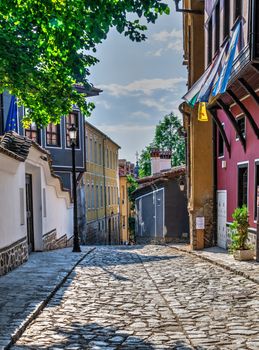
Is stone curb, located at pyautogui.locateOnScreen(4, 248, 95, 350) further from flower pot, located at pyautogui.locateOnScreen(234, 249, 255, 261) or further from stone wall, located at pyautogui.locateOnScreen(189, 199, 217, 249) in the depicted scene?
stone wall, located at pyautogui.locateOnScreen(189, 199, 217, 249)

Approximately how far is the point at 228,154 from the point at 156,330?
10.1m

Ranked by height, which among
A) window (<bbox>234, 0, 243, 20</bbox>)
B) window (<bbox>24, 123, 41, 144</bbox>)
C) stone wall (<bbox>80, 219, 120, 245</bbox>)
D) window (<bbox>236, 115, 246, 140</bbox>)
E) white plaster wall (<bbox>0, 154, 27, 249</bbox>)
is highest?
window (<bbox>234, 0, 243, 20</bbox>)

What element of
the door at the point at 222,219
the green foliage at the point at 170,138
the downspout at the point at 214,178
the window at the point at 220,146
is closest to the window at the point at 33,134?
the downspout at the point at 214,178

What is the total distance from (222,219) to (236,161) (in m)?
2.60

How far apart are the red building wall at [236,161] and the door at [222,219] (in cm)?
28

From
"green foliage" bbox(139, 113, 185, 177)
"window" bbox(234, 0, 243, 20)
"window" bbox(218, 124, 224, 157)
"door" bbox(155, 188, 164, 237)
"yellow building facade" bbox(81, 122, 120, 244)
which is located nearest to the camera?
"window" bbox(234, 0, 243, 20)

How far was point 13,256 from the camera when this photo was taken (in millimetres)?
9039

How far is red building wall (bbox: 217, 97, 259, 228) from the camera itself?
1153 cm

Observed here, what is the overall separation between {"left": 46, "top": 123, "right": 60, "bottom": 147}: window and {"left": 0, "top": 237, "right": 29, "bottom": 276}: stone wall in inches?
479

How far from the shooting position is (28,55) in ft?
24.1

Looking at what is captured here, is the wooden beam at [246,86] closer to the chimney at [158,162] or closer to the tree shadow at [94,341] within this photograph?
the tree shadow at [94,341]

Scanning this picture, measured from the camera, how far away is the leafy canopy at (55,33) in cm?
641

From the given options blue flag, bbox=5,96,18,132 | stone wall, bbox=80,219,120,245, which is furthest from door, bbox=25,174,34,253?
stone wall, bbox=80,219,120,245

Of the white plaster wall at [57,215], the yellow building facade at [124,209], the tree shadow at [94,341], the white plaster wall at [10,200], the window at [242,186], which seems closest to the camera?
the tree shadow at [94,341]
